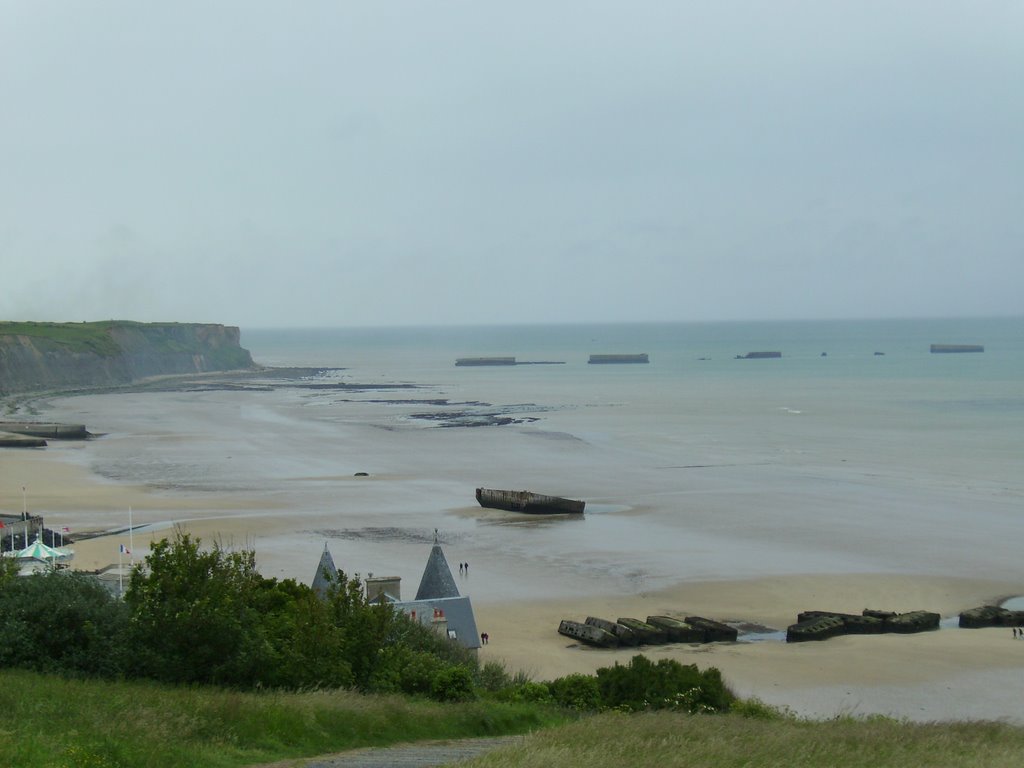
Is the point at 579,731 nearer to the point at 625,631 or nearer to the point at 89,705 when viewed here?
the point at 89,705

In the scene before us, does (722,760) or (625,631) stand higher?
(722,760)

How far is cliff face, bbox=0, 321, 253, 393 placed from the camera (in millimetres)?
143750

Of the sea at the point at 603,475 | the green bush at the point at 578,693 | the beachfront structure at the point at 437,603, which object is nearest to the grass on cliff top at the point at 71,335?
the sea at the point at 603,475

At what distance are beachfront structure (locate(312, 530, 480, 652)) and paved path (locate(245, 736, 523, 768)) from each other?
8.15m

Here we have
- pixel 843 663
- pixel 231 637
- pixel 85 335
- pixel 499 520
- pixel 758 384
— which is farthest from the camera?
pixel 85 335

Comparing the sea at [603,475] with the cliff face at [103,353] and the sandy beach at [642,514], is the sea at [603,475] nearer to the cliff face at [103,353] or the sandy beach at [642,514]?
the sandy beach at [642,514]

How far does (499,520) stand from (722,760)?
3613cm

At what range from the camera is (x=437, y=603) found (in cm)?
2755

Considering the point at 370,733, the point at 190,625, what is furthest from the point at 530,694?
the point at 190,625

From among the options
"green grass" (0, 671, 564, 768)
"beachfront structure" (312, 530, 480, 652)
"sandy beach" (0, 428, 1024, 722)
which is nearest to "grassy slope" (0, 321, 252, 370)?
"sandy beach" (0, 428, 1024, 722)

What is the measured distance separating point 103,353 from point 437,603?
141997mm

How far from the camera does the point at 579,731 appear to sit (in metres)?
16.2

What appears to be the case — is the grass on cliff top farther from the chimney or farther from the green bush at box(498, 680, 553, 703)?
the green bush at box(498, 680, 553, 703)

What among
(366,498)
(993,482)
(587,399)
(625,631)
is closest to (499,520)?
(366,498)
